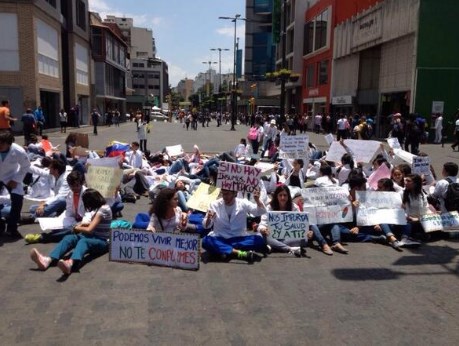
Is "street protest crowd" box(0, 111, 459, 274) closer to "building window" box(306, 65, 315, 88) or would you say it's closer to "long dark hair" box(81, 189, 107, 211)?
"long dark hair" box(81, 189, 107, 211)

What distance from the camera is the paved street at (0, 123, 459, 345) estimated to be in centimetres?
404

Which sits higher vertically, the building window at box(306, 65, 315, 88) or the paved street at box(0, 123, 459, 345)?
the building window at box(306, 65, 315, 88)

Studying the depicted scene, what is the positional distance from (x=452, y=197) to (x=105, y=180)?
227 inches

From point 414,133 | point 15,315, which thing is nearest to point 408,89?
point 414,133

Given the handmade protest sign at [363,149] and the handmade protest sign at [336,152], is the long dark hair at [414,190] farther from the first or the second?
the handmade protest sign at [336,152]

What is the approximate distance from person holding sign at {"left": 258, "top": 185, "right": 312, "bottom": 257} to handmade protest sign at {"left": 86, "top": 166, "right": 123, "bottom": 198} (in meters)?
2.59

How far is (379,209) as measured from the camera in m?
7.26

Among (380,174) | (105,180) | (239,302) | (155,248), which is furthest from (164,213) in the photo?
(380,174)

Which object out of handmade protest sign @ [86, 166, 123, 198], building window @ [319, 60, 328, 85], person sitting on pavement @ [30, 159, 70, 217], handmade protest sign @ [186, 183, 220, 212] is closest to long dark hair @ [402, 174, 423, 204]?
handmade protest sign @ [186, 183, 220, 212]

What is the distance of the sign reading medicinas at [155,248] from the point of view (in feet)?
18.2

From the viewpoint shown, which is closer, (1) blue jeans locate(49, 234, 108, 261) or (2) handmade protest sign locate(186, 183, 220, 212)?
(1) blue jeans locate(49, 234, 108, 261)

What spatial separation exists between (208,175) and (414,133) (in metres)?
10.9

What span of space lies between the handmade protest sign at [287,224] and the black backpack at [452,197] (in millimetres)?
2737

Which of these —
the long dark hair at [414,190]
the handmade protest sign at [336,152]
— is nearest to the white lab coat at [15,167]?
the long dark hair at [414,190]
